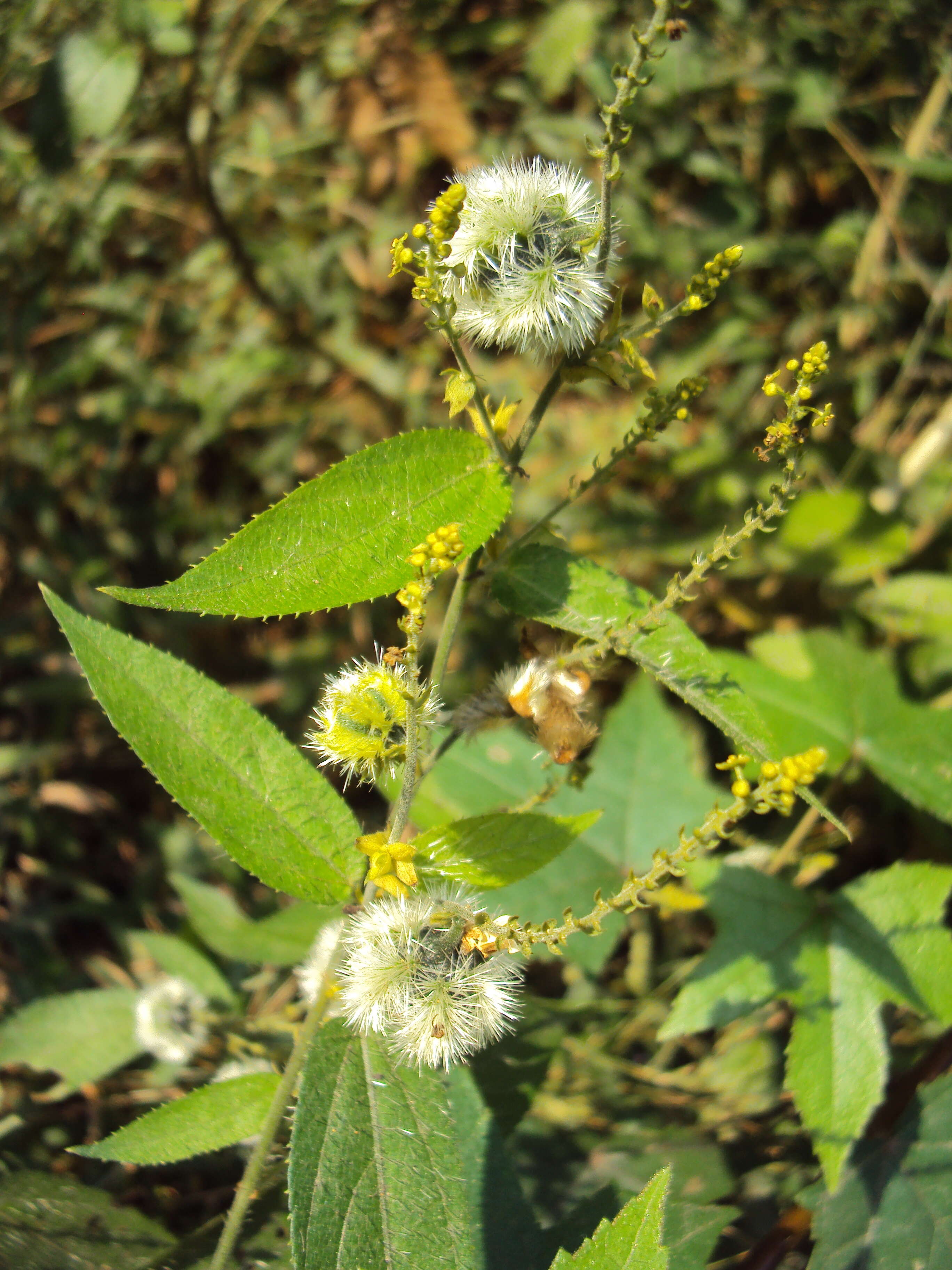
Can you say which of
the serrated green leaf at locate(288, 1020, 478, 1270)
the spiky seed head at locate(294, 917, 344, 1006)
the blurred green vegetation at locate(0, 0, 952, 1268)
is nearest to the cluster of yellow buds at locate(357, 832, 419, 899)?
the serrated green leaf at locate(288, 1020, 478, 1270)

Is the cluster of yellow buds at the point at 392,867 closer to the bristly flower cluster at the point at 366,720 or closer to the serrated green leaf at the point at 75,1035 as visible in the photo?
the bristly flower cluster at the point at 366,720

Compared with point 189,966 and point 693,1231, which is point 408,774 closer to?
point 693,1231

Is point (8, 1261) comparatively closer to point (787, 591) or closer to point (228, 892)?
point (228, 892)

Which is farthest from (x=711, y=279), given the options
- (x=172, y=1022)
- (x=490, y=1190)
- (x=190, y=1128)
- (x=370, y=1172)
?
(x=172, y=1022)

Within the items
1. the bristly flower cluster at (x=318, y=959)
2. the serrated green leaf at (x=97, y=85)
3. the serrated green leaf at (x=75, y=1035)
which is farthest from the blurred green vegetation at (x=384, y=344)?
the bristly flower cluster at (x=318, y=959)

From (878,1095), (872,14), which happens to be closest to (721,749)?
(878,1095)

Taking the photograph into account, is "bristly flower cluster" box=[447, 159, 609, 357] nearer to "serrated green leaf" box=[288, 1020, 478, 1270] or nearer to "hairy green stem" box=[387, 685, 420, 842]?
"hairy green stem" box=[387, 685, 420, 842]
